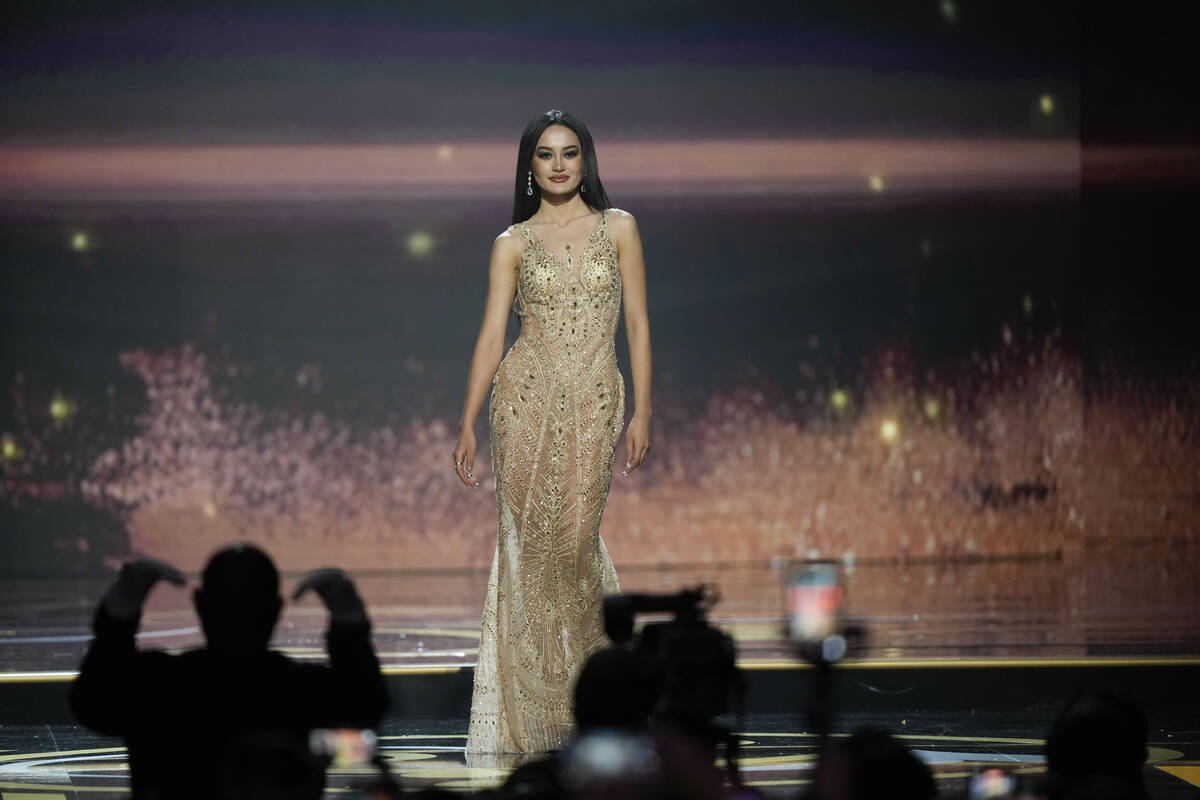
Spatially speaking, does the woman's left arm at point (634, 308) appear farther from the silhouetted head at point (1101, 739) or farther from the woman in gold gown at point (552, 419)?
the silhouetted head at point (1101, 739)

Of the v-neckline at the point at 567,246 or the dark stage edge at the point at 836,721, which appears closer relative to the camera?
the dark stage edge at the point at 836,721

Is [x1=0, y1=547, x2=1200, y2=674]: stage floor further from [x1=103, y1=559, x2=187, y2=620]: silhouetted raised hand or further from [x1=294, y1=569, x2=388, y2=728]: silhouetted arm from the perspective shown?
[x1=103, y1=559, x2=187, y2=620]: silhouetted raised hand

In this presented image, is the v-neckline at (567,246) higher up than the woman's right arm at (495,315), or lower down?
higher up

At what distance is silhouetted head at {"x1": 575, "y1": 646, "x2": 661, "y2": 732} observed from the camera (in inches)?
74.6

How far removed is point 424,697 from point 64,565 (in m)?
4.45

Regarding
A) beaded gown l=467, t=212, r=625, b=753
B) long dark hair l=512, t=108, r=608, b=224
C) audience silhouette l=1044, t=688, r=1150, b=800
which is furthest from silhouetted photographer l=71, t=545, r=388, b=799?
long dark hair l=512, t=108, r=608, b=224

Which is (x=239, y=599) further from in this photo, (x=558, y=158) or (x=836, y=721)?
(x=836, y=721)

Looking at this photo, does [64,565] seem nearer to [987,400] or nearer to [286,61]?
[286,61]

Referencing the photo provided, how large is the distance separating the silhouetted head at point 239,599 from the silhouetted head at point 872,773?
0.66m

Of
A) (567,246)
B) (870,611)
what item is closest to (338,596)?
(567,246)

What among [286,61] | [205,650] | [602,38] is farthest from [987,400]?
[205,650]

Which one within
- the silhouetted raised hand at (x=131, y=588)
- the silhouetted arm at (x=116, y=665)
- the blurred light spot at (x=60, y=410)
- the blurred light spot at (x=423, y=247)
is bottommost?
the silhouetted arm at (x=116, y=665)

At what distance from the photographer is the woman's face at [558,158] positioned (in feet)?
13.0

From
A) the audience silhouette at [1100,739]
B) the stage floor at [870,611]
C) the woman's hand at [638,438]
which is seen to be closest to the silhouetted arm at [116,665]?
the audience silhouette at [1100,739]
